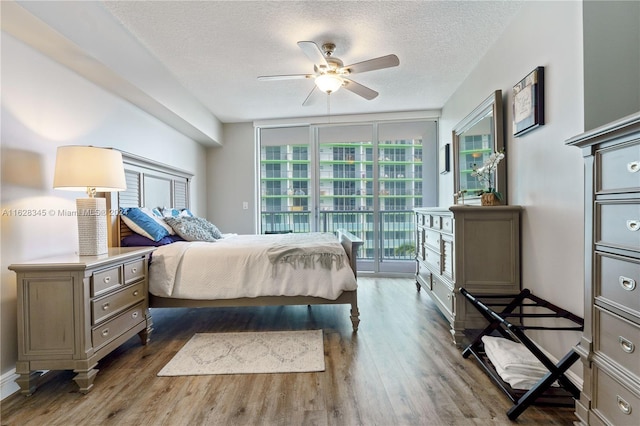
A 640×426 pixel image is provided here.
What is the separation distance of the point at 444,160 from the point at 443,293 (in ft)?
7.10

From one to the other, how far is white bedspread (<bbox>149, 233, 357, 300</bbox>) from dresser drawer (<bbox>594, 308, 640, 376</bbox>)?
1.47 metres

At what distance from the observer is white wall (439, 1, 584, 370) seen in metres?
1.56

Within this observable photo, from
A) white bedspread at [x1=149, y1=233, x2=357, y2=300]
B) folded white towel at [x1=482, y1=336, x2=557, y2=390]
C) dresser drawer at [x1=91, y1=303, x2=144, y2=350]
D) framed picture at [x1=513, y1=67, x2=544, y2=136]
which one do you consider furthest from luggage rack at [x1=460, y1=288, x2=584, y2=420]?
dresser drawer at [x1=91, y1=303, x2=144, y2=350]

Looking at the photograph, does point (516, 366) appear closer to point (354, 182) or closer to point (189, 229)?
point (189, 229)

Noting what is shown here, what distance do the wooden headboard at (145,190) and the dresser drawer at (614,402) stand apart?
3.27m

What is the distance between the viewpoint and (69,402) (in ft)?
5.15

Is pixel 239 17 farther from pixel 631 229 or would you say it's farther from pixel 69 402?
pixel 69 402

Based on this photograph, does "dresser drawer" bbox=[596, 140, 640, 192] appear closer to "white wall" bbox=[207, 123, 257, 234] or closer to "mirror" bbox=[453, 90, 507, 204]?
"mirror" bbox=[453, 90, 507, 204]

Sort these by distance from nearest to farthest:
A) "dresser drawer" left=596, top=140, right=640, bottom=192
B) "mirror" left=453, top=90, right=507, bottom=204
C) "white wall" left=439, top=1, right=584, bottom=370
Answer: "dresser drawer" left=596, top=140, right=640, bottom=192 < "white wall" left=439, top=1, right=584, bottom=370 < "mirror" left=453, top=90, right=507, bottom=204

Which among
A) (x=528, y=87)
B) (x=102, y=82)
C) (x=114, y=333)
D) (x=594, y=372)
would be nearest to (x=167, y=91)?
(x=102, y=82)

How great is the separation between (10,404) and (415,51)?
381 cm

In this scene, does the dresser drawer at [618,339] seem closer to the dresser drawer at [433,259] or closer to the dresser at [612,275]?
the dresser at [612,275]

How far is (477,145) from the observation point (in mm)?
2785

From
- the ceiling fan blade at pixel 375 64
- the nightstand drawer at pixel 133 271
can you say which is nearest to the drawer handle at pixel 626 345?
the ceiling fan blade at pixel 375 64
